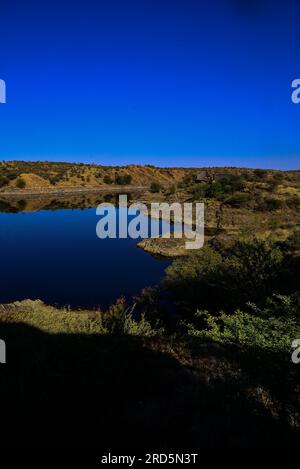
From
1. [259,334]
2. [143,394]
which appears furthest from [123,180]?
[143,394]

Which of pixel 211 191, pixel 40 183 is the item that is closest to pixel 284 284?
pixel 211 191

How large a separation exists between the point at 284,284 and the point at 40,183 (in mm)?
63879

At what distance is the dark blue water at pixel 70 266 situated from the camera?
16641 millimetres

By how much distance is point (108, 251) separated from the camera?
25.4 m

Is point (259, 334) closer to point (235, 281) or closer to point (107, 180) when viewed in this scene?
point (235, 281)

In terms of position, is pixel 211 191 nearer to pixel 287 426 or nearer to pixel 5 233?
pixel 5 233

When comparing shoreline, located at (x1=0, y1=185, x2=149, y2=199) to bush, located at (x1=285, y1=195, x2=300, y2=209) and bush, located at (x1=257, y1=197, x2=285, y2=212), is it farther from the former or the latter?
bush, located at (x1=285, y1=195, x2=300, y2=209)

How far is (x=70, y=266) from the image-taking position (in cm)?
2142

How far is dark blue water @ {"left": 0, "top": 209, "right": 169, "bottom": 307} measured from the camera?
16.6 meters

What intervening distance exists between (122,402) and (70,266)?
57.9 feet

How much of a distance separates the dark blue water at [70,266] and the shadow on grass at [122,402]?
10031mm

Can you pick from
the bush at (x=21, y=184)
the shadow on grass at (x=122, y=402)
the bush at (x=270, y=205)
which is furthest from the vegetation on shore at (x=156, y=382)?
the bush at (x=21, y=184)

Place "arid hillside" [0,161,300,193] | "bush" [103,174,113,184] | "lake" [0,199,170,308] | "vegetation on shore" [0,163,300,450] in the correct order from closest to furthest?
"vegetation on shore" [0,163,300,450], "lake" [0,199,170,308], "arid hillside" [0,161,300,193], "bush" [103,174,113,184]

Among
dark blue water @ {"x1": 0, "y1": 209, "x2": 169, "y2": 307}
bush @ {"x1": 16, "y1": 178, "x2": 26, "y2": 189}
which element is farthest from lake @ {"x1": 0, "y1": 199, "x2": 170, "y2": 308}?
bush @ {"x1": 16, "y1": 178, "x2": 26, "y2": 189}
